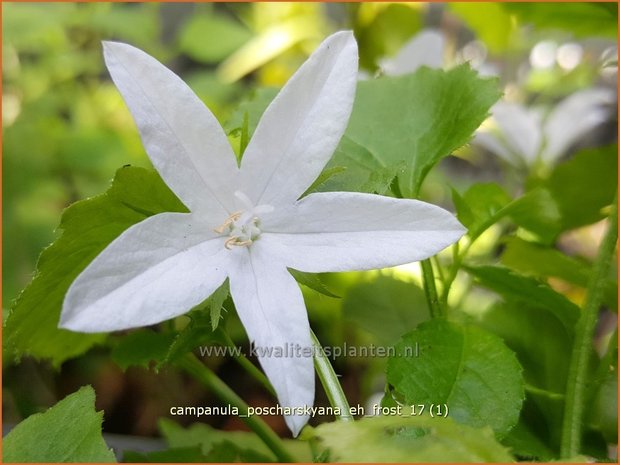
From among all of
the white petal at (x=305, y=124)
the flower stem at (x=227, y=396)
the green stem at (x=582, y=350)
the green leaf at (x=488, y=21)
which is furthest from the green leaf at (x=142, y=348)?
the green leaf at (x=488, y=21)

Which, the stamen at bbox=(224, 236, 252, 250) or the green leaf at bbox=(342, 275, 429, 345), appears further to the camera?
the green leaf at bbox=(342, 275, 429, 345)

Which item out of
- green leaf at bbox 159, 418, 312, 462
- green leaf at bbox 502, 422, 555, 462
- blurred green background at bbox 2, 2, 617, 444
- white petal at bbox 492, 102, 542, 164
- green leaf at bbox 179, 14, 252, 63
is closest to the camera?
green leaf at bbox 502, 422, 555, 462

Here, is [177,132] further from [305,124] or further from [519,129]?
[519,129]

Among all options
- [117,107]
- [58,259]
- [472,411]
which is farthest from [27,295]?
[117,107]

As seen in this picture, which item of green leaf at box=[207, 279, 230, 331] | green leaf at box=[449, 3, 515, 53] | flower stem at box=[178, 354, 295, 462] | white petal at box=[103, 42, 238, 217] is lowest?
flower stem at box=[178, 354, 295, 462]

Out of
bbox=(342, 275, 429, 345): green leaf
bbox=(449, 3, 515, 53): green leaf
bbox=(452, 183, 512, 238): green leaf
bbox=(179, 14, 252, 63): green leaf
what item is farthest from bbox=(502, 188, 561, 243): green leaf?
bbox=(179, 14, 252, 63): green leaf

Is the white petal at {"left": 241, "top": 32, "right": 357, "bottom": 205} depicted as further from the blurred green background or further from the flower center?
the blurred green background

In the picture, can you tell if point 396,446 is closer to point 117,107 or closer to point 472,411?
point 472,411
